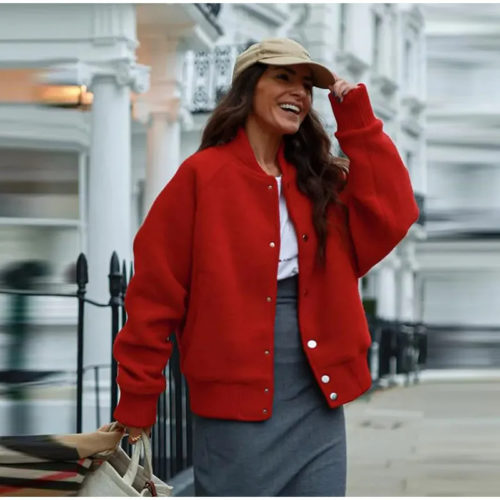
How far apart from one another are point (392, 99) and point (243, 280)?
73.4 feet

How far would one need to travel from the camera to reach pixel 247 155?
335 cm

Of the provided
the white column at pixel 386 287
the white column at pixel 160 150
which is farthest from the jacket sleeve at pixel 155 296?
the white column at pixel 386 287

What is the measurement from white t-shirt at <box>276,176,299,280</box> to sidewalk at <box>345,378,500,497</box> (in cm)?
461

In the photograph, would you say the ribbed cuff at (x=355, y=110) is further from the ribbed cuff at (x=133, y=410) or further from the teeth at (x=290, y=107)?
the ribbed cuff at (x=133, y=410)

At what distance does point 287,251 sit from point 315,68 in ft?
1.59

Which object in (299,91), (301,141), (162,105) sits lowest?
(301,141)

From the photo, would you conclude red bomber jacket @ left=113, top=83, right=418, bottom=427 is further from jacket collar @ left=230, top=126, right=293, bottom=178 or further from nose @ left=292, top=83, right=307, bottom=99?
nose @ left=292, top=83, right=307, bottom=99

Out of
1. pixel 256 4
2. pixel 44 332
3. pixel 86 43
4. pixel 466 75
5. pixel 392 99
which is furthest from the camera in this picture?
pixel 466 75

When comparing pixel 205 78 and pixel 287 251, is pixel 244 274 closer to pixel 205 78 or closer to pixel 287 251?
pixel 287 251

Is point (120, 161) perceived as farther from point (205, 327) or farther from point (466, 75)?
point (466, 75)

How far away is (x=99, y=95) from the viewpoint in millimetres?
9344

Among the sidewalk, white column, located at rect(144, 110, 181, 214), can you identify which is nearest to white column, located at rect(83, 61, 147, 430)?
white column, located at rect(144, 110, 181, 214)

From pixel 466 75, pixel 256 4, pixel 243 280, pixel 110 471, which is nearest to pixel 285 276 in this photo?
pixel 243 280

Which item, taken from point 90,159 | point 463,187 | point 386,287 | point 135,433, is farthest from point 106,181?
point 463,187
